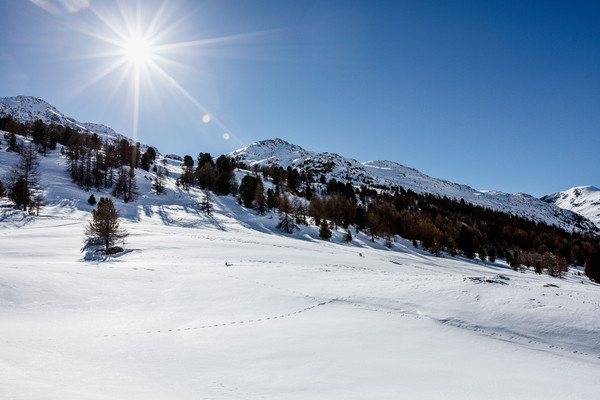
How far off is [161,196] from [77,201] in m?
22.1

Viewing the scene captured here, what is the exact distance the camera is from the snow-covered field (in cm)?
610

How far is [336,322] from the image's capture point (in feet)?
34.7

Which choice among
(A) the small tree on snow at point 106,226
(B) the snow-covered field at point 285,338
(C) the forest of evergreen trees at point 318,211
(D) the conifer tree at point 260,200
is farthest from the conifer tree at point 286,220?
(B) the snow-covered field at point 285,338

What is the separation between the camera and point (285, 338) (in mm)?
9062

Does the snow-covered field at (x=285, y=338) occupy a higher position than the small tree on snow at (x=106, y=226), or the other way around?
the small tree on snow at (x=106, y=226)

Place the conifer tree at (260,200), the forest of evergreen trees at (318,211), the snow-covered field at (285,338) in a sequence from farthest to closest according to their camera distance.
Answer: the conifer tree at (260,200)
the forest of evergreen trees at (318,211)
the snow-covered field at (285,338)

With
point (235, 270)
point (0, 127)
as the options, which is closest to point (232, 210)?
point (235, 270)

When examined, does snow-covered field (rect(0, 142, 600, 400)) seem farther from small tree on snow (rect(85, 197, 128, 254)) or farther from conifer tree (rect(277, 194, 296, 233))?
conifer tree (rect(277, 194, 296, 233))

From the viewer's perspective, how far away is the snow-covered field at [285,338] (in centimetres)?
610

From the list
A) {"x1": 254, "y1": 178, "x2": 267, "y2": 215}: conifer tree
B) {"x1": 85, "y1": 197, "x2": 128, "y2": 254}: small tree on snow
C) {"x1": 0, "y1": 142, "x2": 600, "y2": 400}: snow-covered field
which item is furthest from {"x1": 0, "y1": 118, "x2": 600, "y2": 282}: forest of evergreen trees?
{"x1": 0, "y1": 142, "x2": 600, "y2": 400}: snow-covered field

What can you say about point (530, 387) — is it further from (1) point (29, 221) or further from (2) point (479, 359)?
(1) point (29, 221)

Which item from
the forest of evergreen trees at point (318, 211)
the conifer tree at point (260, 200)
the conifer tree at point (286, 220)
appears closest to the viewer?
the conifer tree at point (286, 220)

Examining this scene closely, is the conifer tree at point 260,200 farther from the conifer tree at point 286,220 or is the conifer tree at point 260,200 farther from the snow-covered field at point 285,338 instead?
the snow-covered field at point 285,338

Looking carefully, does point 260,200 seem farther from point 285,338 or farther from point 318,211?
point 285,338
